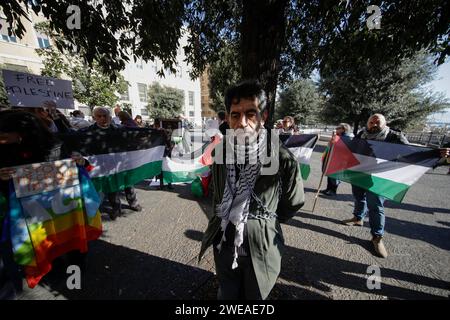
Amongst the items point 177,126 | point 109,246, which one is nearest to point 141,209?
point 109,246

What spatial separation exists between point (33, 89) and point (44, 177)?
Answer: 6.74 feet

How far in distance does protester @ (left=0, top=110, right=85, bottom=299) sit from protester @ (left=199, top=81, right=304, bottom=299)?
6.84 ft

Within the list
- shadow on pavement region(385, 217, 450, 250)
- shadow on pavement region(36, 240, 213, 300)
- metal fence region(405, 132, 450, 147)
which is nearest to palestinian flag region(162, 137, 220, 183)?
shadow on pavement region(36, 240, 213, 300)

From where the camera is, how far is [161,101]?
27.9 metres

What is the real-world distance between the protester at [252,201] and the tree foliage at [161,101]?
94.2ft

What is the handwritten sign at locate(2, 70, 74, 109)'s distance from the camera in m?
2.88

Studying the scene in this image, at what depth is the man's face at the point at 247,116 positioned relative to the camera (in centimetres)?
134

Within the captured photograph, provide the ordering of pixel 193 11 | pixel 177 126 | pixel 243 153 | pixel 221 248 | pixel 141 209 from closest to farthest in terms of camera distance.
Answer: pixel 243 153
pixel 221 248
pixel 193 11
pixel 141 209
pixel 177 126

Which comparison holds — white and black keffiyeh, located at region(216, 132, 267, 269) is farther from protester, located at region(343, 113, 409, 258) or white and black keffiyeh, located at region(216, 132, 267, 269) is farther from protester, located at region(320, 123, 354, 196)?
protester, located at region(320, 123, 354, 196)

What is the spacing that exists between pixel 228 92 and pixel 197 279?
228 centimetres

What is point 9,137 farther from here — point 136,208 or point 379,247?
point 379,247

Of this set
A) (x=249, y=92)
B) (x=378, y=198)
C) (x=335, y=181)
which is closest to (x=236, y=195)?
(x=249, y=92)

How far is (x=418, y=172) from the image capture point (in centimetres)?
266
